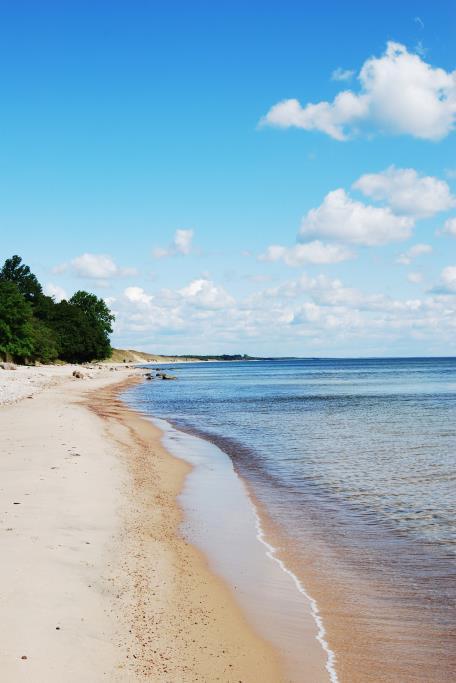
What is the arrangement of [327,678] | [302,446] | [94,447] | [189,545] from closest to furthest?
[327,678] → [189,545] → [94,447] → [302,446]

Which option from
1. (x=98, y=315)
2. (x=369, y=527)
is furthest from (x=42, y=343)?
(x=369, y=527)

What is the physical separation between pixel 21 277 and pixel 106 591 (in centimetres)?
12943

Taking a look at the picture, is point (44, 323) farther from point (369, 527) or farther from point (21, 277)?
point (369, 527)

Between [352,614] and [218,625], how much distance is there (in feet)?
6.80

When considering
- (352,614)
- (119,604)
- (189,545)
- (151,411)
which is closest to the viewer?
(119,604)

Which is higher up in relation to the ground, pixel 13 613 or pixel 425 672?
pixel 13 613

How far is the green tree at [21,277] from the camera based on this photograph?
128 metres

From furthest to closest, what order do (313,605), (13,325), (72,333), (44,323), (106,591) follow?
1. (72,333)
2. (44,323)
3. (13,325)
4. (313,605)
5. (106,591)

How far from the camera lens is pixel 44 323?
11725 centimetres

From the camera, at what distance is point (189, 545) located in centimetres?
1127

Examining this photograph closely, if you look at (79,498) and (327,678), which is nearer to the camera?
(327,678)

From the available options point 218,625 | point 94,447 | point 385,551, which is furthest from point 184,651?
point 94,447

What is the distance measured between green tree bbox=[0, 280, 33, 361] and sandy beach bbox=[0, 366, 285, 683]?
7612 centimetres

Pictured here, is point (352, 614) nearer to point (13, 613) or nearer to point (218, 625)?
point (218, 625)
